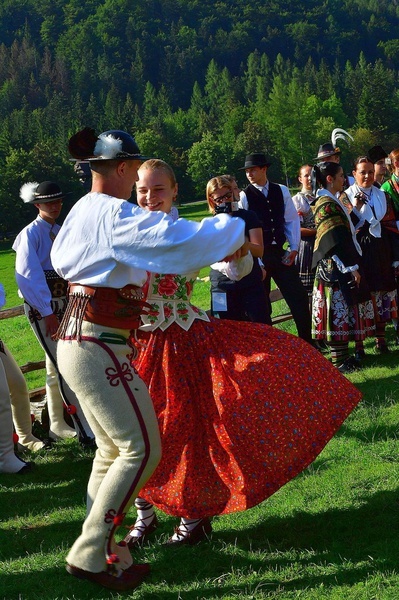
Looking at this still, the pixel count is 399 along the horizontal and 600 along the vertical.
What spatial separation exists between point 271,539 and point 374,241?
4743 mm

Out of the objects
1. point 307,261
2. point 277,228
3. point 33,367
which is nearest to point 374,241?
point 277,228

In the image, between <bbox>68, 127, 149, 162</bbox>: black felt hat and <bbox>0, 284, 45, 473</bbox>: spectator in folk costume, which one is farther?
<bbox>0, 284, 45, 473</bbox>: spectator in folk costume

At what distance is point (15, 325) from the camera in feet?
55.5

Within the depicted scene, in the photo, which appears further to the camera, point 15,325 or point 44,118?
point 44,118

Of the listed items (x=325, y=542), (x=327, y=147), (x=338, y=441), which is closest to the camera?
(x=325, y=542)

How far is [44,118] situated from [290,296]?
4681 inches

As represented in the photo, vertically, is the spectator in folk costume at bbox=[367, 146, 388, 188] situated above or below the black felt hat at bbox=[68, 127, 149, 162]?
below

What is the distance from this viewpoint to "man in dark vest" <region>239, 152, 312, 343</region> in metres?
8.40

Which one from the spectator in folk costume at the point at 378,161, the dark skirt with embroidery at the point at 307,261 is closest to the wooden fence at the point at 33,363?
the dark skirt with embroidery at the point at 307,261

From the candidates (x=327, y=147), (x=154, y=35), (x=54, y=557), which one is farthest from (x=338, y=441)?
(x=154, y=35)

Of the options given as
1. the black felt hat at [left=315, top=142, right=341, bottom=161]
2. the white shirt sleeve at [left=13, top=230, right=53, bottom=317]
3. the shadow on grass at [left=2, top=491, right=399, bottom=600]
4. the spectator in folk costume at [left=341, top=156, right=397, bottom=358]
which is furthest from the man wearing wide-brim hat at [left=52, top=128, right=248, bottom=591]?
the black felt hat at [left=315, top=142, right=341, bottom=161]

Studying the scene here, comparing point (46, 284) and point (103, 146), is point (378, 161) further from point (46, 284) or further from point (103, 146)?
point (103, 146)

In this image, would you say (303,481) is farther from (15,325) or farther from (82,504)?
(15,325)

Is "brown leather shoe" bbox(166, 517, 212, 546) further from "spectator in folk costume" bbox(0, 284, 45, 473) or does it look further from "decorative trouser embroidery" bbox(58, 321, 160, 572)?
"spectator in folk costume" bbox(0, 284, 45, 473)
